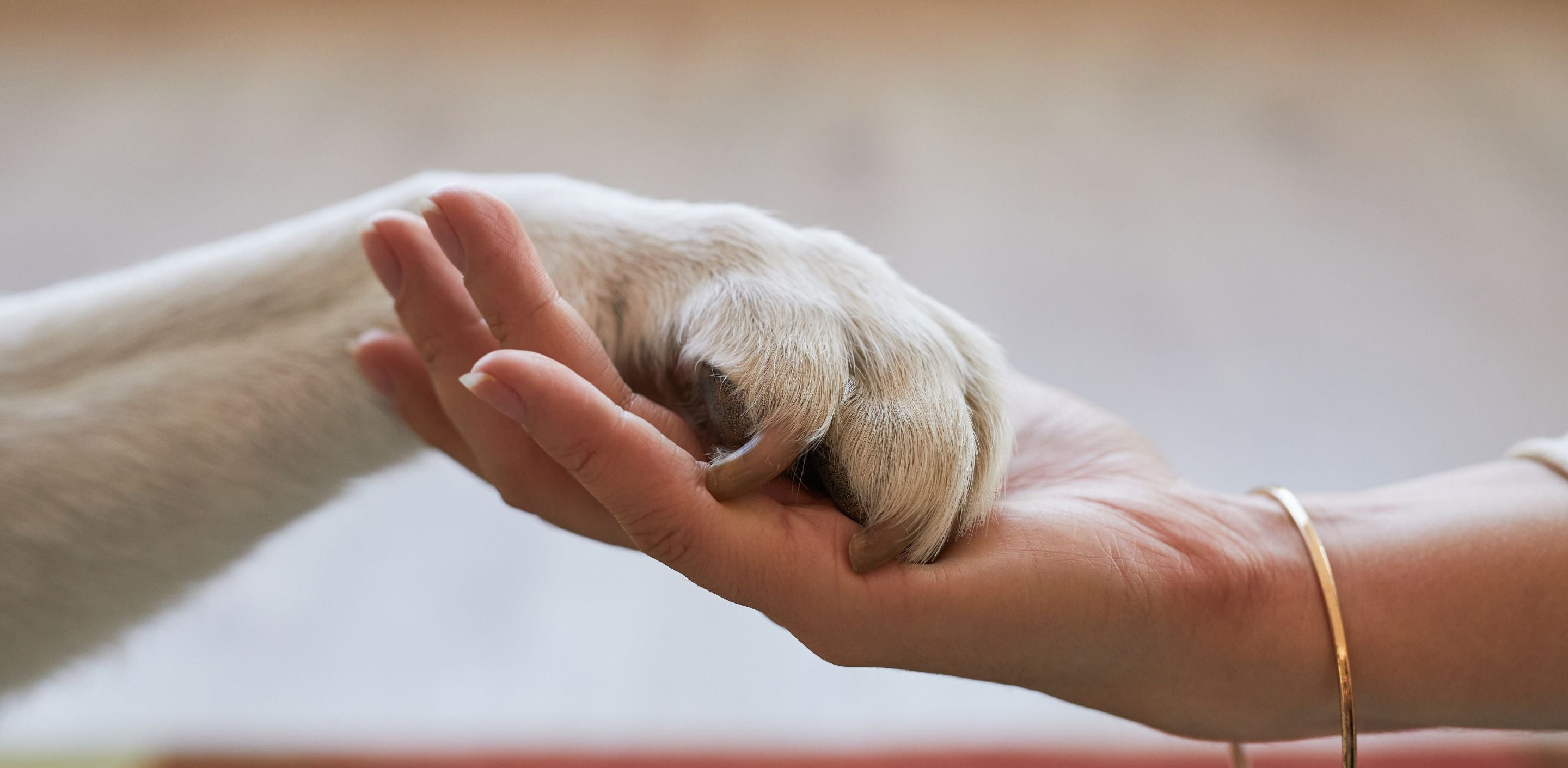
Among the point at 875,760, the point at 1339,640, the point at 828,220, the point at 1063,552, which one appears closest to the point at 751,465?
the point at 1063,552

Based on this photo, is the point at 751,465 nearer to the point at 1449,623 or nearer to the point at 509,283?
the point at 509,283

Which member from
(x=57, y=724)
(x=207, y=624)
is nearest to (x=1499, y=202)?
(x=207, y=624)

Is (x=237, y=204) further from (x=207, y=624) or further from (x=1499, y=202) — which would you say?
(x=1499, y=202)

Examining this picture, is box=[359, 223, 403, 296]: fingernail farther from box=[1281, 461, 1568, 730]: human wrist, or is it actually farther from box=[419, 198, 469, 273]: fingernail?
box=[1281, 461, 1568, 730]: human wrist

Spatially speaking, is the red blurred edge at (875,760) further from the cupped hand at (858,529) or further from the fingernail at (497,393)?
the fingernail at (497,393)

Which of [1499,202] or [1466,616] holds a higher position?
[1499,202]

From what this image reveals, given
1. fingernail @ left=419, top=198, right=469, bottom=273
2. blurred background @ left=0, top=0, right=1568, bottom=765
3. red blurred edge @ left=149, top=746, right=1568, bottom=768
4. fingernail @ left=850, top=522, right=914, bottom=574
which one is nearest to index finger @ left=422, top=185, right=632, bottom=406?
fingernail @ left=419, top=198, right=469, bottom=273
